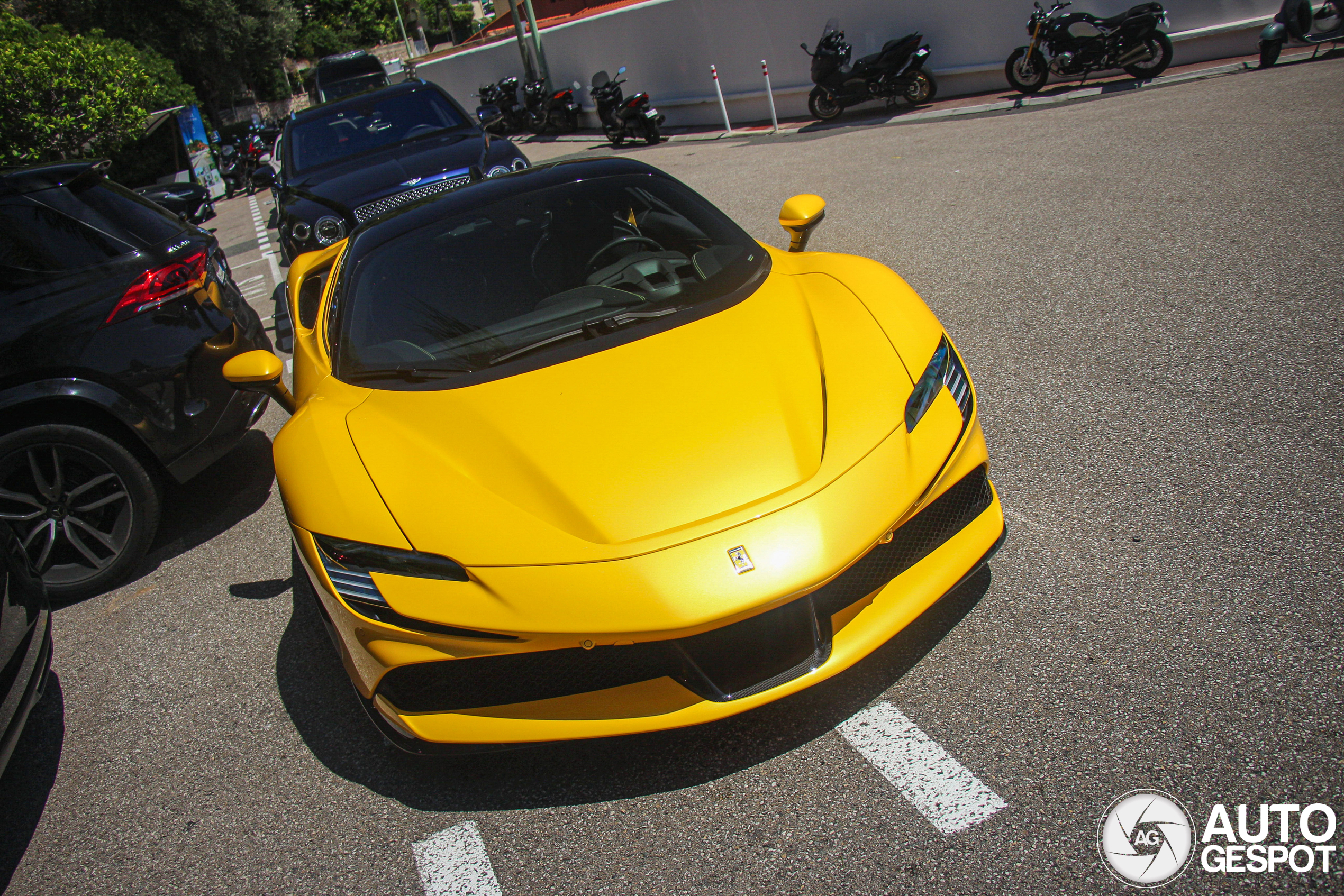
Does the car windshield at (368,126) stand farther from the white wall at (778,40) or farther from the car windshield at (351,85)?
the car windshield at (351,85)

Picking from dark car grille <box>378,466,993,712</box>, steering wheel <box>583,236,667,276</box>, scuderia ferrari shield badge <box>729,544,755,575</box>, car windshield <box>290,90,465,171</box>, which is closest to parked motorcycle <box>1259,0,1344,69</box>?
car windshield <box>290,90,465,171</box>

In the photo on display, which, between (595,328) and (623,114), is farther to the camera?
(623,114)

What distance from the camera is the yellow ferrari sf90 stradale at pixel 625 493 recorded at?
2.00 meters

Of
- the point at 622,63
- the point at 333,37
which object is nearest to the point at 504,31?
the point at 622,63

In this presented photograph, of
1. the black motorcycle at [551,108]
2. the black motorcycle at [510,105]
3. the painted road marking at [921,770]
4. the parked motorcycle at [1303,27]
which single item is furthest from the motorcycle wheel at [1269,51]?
the black motorcycle at [510,105]

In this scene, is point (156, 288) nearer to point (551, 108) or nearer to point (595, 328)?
point (595, 328)

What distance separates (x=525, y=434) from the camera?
238 centimetres

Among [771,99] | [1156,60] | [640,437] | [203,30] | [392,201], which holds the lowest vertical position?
[1156,60]

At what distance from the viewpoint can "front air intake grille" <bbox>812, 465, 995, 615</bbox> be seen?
2119 millimetres

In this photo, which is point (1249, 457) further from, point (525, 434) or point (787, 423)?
point (525, 434)

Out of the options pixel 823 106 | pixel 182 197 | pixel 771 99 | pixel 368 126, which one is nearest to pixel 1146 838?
pixel 368 126

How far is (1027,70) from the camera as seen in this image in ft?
36.0

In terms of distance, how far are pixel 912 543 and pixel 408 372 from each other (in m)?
1.64

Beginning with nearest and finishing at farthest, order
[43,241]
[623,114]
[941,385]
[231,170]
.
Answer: [941,385], [43,241], [623,114], [231,170]
